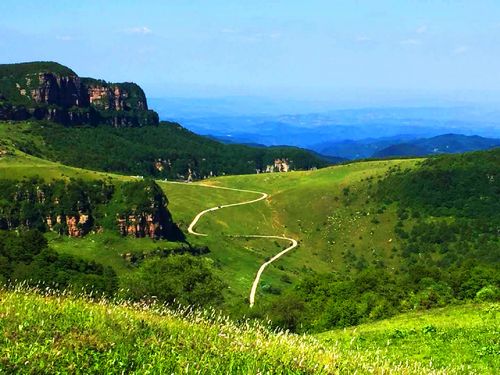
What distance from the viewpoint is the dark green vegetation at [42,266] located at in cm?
7081

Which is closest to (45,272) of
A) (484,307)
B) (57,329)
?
(484,307)

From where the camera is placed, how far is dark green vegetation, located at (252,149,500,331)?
50.3 metres

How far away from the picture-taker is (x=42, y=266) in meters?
78.1

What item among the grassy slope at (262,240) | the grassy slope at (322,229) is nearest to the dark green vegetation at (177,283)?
the grassy slope at (262,240)

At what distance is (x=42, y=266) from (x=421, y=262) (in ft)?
372

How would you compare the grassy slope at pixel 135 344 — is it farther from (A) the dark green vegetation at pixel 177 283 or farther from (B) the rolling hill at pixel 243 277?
(A) the dark green vegetation at pixel 177 283

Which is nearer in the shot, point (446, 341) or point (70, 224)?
point (446, 341)

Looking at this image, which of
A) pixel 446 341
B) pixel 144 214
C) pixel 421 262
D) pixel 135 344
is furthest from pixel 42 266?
pixel 421 262

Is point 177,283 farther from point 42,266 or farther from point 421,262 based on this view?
point 421,262

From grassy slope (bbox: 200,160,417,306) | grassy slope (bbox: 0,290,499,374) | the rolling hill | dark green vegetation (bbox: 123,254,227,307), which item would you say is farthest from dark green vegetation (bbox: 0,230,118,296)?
grassy slope (bbox: 200,160,417,306)

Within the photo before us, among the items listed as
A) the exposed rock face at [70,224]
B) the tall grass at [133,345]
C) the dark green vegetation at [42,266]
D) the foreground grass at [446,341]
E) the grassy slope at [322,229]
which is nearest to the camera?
the tall grass at [133,345]

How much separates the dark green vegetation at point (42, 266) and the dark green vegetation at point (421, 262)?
1083 inches

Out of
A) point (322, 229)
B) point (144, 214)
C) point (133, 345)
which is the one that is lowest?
point (322, 229)

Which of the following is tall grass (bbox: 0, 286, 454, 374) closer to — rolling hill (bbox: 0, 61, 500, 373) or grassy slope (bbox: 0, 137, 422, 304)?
rolling hill (bbox: 0, 61, 500, 373)
